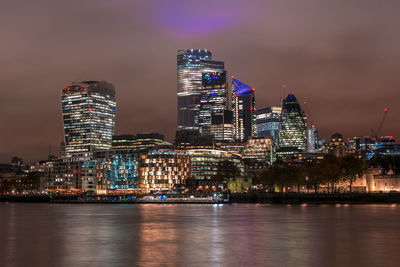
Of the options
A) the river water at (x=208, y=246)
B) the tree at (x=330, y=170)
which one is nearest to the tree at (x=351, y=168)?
the tree at (x=330, y=170)

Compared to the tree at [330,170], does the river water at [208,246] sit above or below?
below

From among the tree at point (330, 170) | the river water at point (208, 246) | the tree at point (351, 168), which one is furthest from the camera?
the tree at point (351, 168)

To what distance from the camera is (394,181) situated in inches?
7244

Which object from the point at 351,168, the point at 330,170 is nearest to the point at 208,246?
the point at 330,170

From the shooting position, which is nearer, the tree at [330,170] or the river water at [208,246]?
the river water at [208,246]

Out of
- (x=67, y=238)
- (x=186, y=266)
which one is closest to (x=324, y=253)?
(x=186, y=266)

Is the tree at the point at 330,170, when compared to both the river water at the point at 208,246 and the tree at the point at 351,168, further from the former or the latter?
the river water at the point at 208,246

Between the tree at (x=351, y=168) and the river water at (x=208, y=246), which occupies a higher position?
the tree at (x=351, y=168)

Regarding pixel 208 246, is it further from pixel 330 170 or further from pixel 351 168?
pixel 351 168

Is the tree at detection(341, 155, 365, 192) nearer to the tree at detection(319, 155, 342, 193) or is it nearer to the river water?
the tree at detection(319, 155, 342, 193)

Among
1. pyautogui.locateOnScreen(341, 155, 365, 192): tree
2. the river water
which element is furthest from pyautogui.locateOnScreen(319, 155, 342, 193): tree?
the river water

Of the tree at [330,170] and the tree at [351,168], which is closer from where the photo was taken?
the tree at [330,170]

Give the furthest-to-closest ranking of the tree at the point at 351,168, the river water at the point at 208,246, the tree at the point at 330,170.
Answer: the tree at the point at 351,168, the tree at the point at 330,170, the river water at the point at 208,246

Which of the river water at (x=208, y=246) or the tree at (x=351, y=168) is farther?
the tree at (x=351, y=168)
